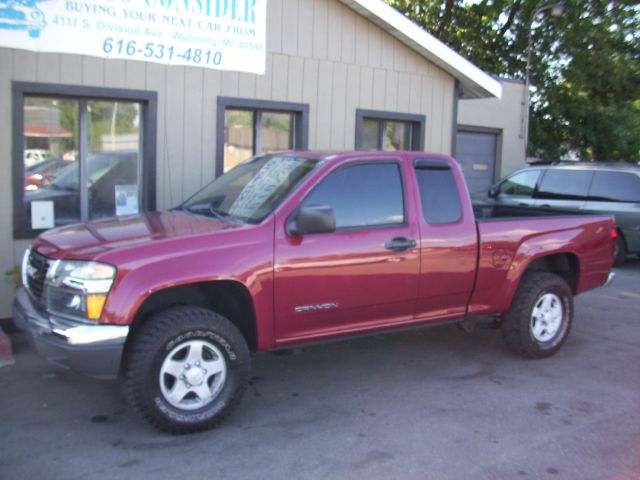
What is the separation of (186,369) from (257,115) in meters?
4.71

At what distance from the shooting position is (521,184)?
39.9 feet

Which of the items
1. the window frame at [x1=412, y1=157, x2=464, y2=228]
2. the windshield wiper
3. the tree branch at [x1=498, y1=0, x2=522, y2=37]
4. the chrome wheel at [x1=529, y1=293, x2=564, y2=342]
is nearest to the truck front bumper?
the windshield wiper

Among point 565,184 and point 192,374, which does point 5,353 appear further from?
point 565,184

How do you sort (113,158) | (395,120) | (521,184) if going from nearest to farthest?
1. (113,158)
2. (395,120)
3. (521,184)

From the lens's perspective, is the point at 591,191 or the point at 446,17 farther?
the point at 446,17

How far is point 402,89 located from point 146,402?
6.38 metres

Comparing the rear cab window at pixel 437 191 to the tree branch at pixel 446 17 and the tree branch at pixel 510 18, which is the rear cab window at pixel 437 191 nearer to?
the tree branch at pixel 446 17

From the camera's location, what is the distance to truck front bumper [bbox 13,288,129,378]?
4.06m

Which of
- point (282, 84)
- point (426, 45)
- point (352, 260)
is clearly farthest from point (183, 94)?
point (352, 260)

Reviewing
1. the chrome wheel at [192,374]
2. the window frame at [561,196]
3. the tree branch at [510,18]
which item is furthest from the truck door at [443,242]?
the tree branch at [510,18]

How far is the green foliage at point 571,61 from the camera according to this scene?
2008 centimetres

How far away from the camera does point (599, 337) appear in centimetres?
707

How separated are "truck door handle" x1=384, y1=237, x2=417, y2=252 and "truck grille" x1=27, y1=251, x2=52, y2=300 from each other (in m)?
2.35

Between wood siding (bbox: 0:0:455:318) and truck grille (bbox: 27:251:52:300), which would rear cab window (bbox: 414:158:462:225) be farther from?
wood siding (bbox: 0:0:455:318)
